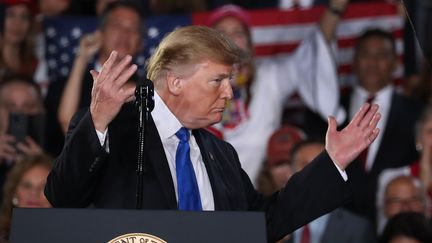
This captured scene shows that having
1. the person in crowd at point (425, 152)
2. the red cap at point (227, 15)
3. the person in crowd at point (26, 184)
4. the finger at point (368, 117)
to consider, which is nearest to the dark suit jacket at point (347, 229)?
the person in crowd at point (425, 152)

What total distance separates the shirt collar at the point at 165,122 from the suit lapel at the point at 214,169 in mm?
155

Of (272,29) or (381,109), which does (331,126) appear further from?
(272,29)

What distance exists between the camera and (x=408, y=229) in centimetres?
574

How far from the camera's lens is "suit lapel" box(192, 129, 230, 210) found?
11.6 ft

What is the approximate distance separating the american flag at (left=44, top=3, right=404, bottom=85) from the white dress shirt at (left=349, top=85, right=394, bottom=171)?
1.20ft

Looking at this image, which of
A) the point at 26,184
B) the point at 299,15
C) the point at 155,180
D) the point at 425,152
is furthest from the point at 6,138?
the point at 155,180

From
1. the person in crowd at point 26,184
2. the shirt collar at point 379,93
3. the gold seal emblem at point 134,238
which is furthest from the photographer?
the shirt collar at point 379,93

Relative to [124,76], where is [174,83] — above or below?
below

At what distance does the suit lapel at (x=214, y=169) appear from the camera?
3.52 metres

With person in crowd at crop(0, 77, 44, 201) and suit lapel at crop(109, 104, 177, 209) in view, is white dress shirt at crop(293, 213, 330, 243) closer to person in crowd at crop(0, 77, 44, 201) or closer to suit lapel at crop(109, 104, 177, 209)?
person in crowd at crop(0, 77, 44, 201)

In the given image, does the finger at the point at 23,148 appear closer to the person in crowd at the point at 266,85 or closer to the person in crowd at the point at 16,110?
the person in crowd at the point at 16,110

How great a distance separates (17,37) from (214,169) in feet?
11.7

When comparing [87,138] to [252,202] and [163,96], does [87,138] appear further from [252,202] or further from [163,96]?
[252,202]

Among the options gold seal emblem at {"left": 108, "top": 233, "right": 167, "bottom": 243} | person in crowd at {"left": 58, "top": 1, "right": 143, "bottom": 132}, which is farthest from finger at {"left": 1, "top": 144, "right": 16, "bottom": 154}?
gold seal emblem at {"left": 108, "top": 233, "right": 167, "bottom": 243}
